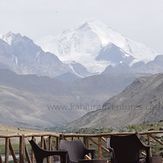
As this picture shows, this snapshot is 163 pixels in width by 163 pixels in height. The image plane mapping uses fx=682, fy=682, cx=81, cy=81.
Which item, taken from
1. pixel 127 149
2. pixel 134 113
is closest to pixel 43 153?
pixel 127 149

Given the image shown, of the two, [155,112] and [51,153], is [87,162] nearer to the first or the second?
[51,153]

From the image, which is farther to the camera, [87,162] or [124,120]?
[124,120]

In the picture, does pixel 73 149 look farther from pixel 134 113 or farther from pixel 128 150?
pixel 134 113

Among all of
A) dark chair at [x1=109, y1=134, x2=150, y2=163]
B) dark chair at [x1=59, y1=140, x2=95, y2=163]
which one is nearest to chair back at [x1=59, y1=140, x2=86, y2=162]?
dark chair at [x1=59, y1=140, x2=95, y2=163]

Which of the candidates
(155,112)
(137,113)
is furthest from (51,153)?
(137,113)

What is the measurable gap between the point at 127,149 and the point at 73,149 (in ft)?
4.23

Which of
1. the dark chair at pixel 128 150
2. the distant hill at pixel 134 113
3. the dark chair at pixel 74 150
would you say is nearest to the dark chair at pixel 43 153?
the dark chair at pixel 74 150

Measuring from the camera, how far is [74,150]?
476 inches

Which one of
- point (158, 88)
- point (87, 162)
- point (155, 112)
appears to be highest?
point (158, 88)

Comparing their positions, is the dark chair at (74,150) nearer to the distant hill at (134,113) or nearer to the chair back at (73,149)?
the chair back at (73,149)

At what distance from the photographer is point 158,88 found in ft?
626

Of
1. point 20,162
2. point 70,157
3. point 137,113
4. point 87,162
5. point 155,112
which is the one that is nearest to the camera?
point 87,162

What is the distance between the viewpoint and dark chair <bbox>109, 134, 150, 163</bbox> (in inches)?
436

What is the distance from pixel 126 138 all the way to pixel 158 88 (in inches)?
7115
